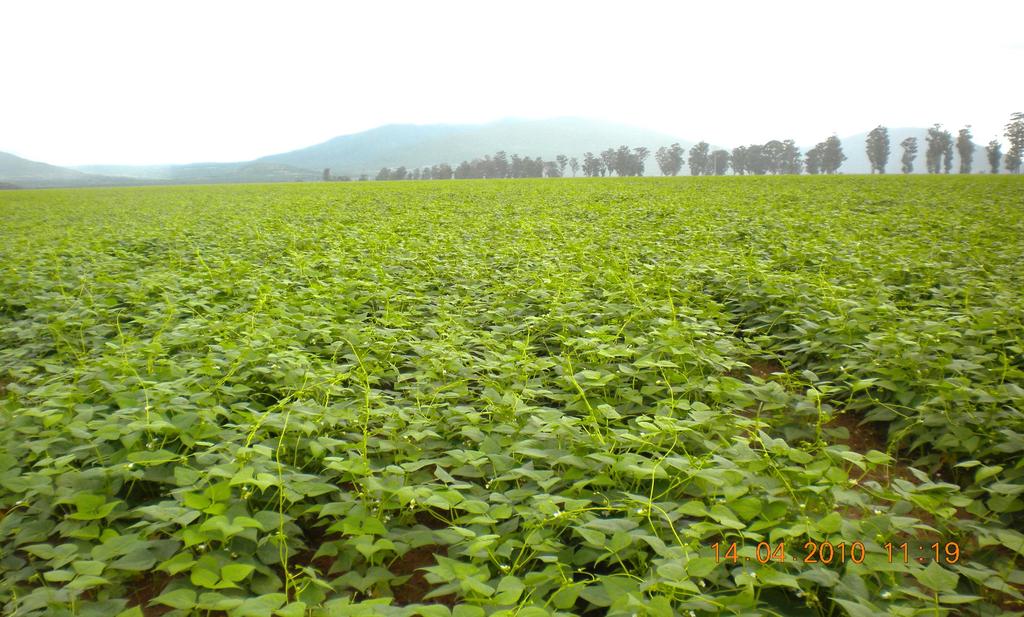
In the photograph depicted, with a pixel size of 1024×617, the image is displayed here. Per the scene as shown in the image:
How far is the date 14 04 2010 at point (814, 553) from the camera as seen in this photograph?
1907 mm

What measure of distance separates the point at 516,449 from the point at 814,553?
4.20 feet

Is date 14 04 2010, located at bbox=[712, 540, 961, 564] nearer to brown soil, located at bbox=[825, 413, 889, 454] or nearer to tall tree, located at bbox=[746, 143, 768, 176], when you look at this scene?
brown soil, located at bbox=[825, 413, 889, 454]

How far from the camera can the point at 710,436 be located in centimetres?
288

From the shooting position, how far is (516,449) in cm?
258

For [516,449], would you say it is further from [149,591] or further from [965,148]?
[965,148]

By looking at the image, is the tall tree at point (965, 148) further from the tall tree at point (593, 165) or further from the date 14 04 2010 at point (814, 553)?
the date 14 04 2010 at point (814, 553)

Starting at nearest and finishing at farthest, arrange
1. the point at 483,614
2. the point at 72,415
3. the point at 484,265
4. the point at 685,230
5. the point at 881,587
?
the point at 483,614, the point at 881,587, the point at 72,415, the point at 484,265, the point at 685,230

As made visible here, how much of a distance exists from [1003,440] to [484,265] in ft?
17.4

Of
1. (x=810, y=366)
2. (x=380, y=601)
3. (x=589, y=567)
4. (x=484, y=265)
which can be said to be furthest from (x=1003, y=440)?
(x=484, y=265)

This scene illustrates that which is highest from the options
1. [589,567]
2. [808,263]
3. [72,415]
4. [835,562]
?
[808,263]

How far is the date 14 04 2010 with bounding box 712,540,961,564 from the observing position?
6.26 feet

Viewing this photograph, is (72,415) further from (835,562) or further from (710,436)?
(835,562)

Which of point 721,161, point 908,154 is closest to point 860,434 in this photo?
point 721,161

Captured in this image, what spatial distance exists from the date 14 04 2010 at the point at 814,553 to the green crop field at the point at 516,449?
0.04 feet
